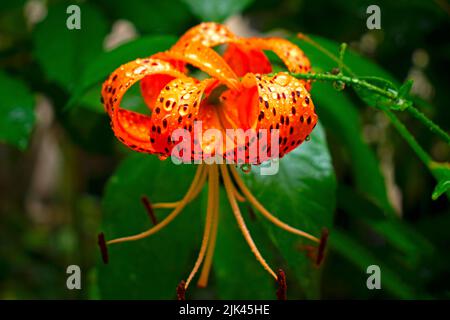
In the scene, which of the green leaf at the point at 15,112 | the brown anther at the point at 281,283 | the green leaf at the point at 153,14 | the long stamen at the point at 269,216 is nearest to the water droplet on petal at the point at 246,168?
the long stamen at the point at 269,216

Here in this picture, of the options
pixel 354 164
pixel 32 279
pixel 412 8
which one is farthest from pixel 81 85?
pixel 32 279

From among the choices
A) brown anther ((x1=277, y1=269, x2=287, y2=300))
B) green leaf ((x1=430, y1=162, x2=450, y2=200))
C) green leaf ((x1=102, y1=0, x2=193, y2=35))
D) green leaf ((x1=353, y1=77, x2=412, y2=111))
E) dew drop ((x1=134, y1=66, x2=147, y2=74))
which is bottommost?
brown anther ((x1=277, y1=269, x2=287, y2=300))

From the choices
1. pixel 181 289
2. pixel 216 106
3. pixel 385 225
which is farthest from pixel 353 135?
pixel 181 289

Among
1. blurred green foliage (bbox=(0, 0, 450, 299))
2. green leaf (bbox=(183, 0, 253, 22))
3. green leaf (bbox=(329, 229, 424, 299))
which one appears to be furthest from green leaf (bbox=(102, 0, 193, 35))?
green leaf (bbox=(329, 229, 424, 299))

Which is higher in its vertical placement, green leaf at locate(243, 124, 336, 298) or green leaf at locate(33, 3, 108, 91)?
A: green leaf at locate(33, 3, 108, 91)

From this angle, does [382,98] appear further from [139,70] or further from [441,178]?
[139,70]

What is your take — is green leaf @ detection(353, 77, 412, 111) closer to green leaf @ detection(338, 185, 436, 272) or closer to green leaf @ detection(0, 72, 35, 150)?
green leaf @ detection(338, 185, 436, 272)
